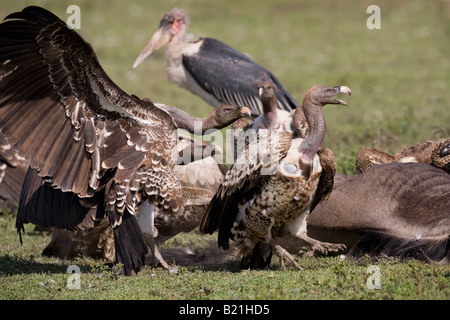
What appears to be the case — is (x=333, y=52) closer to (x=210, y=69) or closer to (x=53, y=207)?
(x=210, y=69)

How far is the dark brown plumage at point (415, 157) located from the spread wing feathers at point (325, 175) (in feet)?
3.72

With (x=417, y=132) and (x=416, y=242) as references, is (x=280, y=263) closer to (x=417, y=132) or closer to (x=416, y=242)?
A: (x=416, y=242)

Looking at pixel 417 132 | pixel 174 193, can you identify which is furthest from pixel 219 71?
pixel 174 193

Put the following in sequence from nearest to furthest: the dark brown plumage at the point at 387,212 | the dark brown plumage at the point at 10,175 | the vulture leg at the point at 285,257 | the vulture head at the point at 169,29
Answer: the vulture leg at the point at 285,257
the dark brown plumage at the point at 387,212
the dark brown plumage at the point at 10,175
the vulture head at the point at 169,29

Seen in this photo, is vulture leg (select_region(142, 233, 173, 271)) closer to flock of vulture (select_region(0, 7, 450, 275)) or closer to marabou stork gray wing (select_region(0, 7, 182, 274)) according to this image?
flock of vulture (select_region(0, 7, 450, 275))

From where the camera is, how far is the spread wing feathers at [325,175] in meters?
5.85

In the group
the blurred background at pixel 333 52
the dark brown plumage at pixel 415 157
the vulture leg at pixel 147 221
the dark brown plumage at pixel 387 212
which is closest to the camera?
the dark brown plumage at pixel 387 212

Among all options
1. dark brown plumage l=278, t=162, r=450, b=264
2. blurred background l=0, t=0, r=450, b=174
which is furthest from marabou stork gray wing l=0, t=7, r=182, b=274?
blurred background l=0, t=0, r=450, b=174

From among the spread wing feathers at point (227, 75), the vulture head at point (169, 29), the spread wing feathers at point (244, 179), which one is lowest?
the spread wing feathers at point (244, 179)

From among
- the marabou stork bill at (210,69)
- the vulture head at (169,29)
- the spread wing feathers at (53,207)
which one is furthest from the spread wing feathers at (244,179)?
the vulture head at (169,29)

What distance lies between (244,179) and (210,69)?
462 centimetres

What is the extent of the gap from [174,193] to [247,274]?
3.33 ft

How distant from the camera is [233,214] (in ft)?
20.0

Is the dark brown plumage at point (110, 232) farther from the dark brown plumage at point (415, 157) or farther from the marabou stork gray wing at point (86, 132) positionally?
the dark brown plumage at point (415, 157)
